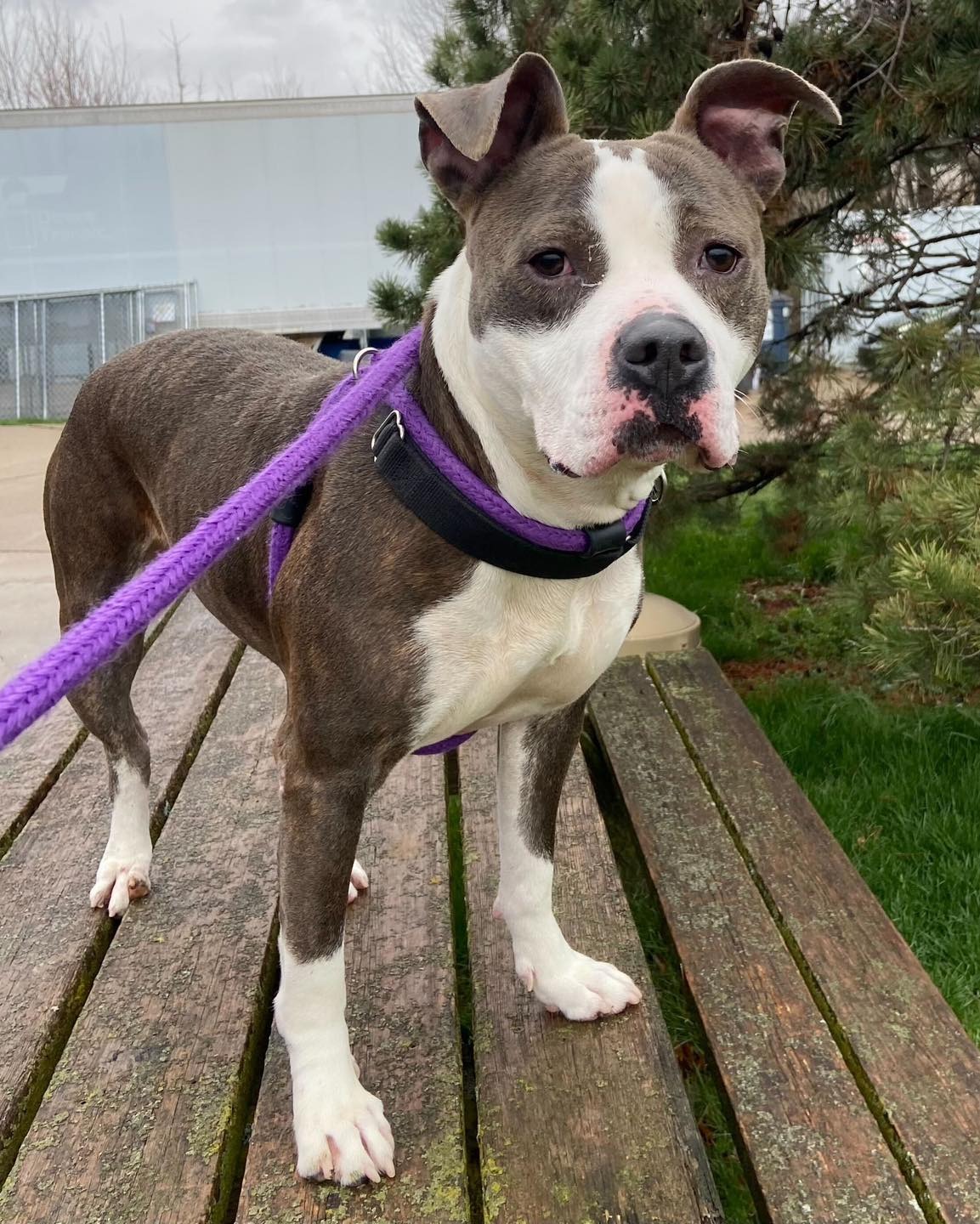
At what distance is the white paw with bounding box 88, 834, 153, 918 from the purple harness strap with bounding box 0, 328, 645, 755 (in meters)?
0.82

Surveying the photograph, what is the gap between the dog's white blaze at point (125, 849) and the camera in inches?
98.6

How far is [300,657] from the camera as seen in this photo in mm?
1904

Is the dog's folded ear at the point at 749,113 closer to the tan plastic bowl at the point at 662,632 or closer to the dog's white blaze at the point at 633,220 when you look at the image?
the dog's white blaze at the point at 633,220

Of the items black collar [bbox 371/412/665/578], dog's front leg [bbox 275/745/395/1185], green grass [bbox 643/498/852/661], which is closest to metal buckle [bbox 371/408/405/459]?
black collar [bbox 371/412/665/578]

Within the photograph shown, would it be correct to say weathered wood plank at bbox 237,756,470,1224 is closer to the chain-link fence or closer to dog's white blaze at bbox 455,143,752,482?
dog's white blaze at bbox 455,143,752,482

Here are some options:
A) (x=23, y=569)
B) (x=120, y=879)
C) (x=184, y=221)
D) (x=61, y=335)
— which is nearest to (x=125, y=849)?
(x=120, y=879)

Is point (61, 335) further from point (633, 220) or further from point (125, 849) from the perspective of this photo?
point (633, 220)

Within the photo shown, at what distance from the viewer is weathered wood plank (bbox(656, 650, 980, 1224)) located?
70.2 inches

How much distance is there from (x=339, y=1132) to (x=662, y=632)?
2.46m

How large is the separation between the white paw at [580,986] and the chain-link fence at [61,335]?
12883mm

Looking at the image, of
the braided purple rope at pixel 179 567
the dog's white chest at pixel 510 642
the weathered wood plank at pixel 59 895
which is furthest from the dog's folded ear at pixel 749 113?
the weathered wood plank at pixel 59 895

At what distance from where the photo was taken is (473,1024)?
2158 millimetres

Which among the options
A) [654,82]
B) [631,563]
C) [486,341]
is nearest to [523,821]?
[631,563]

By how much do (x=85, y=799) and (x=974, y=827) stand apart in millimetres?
2374
